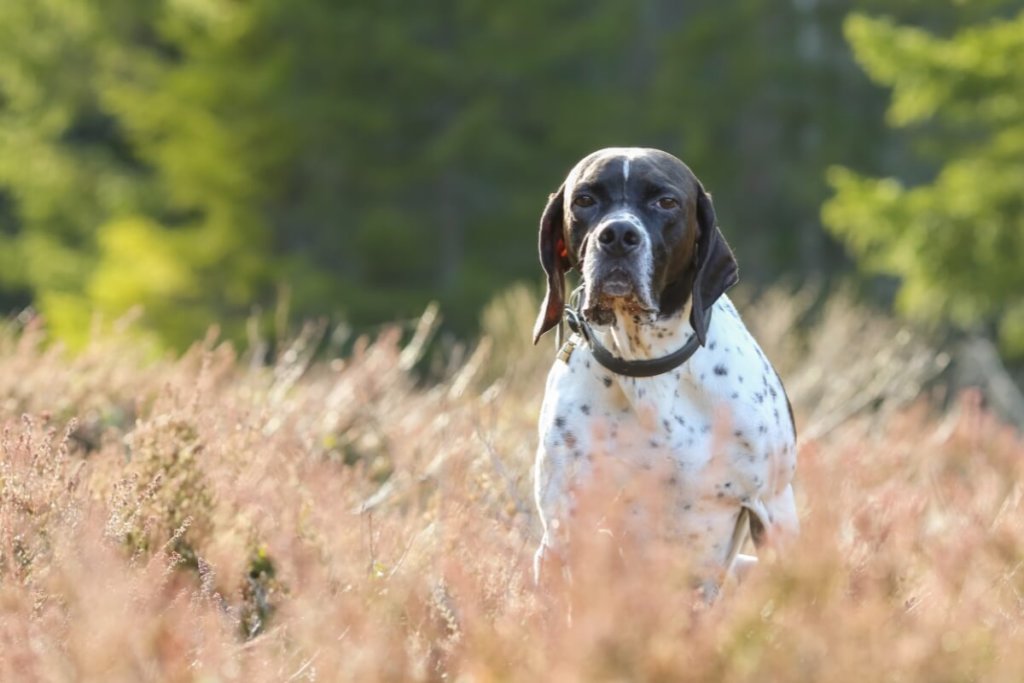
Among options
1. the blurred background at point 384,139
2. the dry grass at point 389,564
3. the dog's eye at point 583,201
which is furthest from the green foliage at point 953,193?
the dog's eye at point 583,201

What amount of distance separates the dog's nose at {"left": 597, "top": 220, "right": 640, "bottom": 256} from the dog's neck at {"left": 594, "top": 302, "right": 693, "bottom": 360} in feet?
0.66

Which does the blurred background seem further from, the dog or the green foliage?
the dog

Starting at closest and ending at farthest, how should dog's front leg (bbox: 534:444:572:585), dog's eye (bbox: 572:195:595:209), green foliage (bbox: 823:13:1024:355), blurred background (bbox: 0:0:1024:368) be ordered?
dog's front leg (bbox: 534:444:572:585)
dog's eye (bbox: 572:195:595:209)
green foliage (bbox: 823:13:1024:355)
blurred background (bbox: 0:0:1024:368)

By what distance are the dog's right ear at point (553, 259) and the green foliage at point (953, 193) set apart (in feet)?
21.1

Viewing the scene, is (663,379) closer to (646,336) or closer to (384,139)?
(646,336)

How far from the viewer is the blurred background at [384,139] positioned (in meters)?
17.8

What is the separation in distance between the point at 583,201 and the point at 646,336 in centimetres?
39

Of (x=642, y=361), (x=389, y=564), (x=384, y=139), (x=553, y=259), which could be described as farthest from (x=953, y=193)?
(x=384, y=139)

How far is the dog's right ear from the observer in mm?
4227

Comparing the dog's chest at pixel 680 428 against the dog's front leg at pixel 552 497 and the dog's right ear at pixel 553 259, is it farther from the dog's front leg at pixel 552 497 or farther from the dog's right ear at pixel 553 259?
the dog's right ear at pixel 553 259

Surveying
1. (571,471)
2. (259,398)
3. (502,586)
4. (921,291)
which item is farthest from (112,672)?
(921,291)

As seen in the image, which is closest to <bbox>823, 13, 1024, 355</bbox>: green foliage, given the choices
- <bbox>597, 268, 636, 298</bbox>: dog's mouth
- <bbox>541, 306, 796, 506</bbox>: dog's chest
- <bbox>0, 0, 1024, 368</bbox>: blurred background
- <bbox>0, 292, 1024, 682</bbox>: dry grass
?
<bbox>0, 0, 1024, 368</bbox>: blurred background

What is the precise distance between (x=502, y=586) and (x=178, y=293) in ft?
48.9

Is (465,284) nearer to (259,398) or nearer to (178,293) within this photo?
(178,293)
